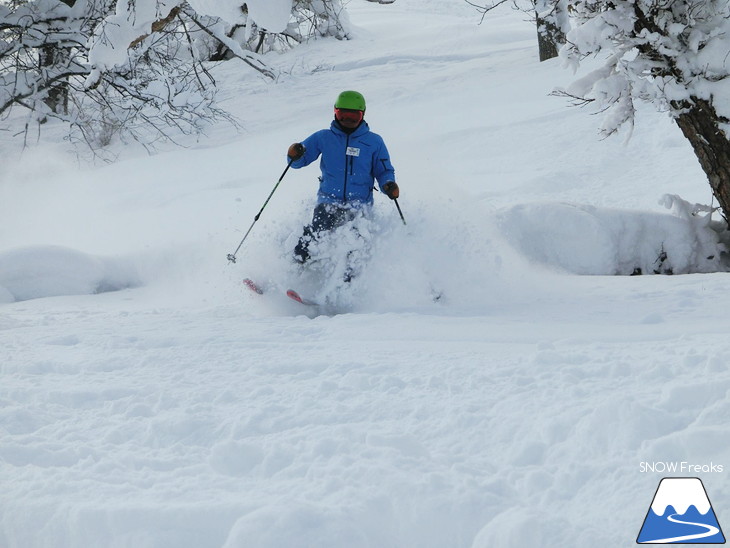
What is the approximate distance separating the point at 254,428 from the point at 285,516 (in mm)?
774

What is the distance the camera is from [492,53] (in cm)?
1920

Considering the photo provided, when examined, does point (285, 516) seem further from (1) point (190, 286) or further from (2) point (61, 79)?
(2) point (61, 79)

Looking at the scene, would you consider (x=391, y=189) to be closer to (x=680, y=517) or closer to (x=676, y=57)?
(x=676, y=57)

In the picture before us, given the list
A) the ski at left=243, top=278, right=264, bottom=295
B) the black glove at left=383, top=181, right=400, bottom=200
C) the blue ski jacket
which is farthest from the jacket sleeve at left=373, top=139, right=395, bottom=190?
the ski at left=243, top=278, right=264, bottom=295

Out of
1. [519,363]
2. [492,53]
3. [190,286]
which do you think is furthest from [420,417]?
[492,53]

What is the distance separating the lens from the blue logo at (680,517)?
8.09 feet

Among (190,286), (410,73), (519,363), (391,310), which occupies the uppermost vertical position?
(410,73)

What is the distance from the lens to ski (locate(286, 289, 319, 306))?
597 centimetres

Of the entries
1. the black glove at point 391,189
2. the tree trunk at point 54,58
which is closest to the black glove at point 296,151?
the black glove at point 391,189

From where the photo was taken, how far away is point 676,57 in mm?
6016

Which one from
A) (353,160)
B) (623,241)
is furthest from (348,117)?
(623,241)

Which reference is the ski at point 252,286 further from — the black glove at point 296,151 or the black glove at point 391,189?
the black glove at point 391,189

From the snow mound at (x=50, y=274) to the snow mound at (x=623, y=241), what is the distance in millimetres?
4538

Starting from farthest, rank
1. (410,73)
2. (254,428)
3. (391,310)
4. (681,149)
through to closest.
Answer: (410,73)
(681,149)
(391,310)
(254,428)
